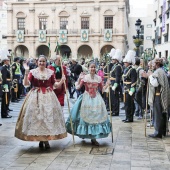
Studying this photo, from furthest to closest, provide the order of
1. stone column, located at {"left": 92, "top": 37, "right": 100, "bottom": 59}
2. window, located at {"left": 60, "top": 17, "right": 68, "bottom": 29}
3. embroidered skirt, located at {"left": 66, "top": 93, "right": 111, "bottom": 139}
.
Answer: window, located at {"left": 60, "top": 17, "right": 68, "bottom": 29}
stone column, located at {"left": 92, "top": 37, "right": 100, "bottom": 59}
embroidered skirt, located at {"left": 66, "top": 93, "right": 111, "bottom": 139}

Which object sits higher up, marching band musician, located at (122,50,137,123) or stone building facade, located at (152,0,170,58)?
stone building facade, located at (152,0,170,58)

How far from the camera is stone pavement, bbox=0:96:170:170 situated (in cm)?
523

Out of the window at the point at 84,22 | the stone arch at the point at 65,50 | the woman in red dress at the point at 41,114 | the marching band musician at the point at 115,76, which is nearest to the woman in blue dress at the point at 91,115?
the woman in red dress at the point at 41,114

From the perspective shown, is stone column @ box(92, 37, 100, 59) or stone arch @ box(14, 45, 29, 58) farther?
stone arch @ box(14, 45, 29, 58)

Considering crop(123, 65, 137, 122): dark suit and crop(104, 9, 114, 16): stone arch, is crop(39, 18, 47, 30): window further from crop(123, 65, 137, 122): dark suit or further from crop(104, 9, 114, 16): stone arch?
crop(123, 65, 137, 122): dark suit

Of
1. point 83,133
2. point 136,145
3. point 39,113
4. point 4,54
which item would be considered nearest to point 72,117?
point 83,133

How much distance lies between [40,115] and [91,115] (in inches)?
40.7

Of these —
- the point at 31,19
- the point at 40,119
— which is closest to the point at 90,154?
the point at 40,119

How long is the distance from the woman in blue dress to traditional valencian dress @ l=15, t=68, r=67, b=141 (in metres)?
0.40

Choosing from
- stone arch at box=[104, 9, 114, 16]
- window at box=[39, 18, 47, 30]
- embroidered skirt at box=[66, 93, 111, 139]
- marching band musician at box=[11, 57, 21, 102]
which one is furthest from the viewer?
window at box=[39, 18, 47, 30]

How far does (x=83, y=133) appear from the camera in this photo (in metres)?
6.37

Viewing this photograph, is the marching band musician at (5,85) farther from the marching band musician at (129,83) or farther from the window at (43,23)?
the window at (43,23)

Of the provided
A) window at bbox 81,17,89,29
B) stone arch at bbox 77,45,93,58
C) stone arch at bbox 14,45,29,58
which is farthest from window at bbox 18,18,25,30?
stone arch at bbox 77,45,93,58

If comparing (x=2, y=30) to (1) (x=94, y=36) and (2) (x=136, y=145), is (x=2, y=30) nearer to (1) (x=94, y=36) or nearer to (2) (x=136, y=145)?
(1) (x=94, y=36)
